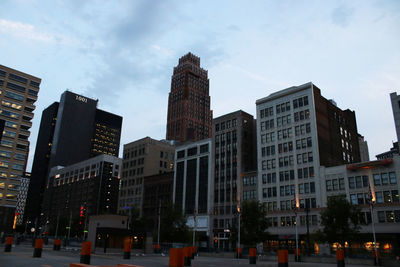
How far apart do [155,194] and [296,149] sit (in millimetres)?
53868

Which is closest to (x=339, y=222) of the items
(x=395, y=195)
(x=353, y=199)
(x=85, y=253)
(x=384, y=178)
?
(x=395, y=195)

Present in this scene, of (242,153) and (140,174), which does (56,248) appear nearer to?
(242,153)

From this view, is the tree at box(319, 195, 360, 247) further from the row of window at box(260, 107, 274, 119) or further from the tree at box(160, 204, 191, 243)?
the row of window at box(260, 107, 274, 119)

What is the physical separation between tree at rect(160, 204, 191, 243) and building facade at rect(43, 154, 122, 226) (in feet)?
261

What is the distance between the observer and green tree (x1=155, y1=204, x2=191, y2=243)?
3201 inches

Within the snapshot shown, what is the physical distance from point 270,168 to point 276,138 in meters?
8.00

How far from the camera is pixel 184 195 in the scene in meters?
110

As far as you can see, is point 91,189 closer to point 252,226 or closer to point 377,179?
point 252,226

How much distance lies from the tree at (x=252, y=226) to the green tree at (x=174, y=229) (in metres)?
19.4

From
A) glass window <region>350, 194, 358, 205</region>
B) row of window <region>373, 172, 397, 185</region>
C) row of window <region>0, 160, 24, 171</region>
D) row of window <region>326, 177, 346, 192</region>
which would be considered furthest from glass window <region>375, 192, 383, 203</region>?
row of window <region>0, 160, 24, 171</region>

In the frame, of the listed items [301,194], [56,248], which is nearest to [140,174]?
[301,194]

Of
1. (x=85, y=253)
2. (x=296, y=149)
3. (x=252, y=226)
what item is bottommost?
(x=85, y=253)

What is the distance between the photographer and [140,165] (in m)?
132

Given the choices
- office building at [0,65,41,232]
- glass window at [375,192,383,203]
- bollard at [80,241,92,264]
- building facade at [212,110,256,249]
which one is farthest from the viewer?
office building at [0,65,41,232]
